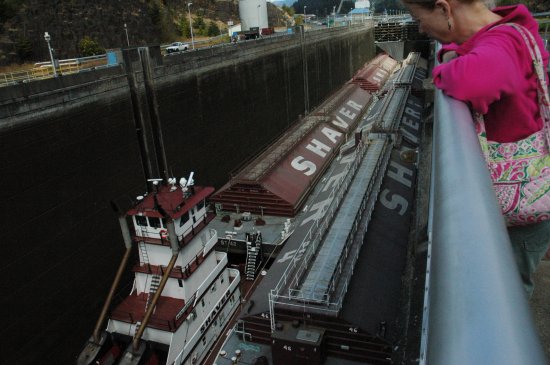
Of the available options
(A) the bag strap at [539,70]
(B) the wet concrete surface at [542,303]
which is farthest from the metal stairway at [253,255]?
(A) the bag strap at [539,70]

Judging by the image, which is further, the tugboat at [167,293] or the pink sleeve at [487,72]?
the tugboat at [167,293]

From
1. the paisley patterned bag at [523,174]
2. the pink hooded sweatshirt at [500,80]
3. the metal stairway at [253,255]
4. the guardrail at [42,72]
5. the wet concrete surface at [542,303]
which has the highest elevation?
the pink hooded sweatshirt at [500,80]

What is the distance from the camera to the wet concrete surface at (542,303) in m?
3.05

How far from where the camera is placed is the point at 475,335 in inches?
29.0

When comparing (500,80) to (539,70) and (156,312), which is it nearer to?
(539,70)

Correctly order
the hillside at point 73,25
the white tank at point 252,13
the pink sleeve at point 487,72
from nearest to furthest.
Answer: the pink sleeve at point 487,72
the hillside at point 73,25
the white tank at point 252,13

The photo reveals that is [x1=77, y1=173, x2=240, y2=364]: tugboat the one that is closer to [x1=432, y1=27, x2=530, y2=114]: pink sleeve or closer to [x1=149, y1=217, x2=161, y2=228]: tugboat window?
[x1=149, y1=217, x2=161, y2=228]: tugboat window

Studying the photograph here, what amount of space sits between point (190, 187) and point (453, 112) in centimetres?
1393

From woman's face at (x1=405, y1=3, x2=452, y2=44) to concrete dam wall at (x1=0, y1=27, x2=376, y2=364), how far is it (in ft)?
41.1

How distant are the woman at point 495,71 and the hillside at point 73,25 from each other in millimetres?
32455

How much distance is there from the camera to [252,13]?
4072 centimetres

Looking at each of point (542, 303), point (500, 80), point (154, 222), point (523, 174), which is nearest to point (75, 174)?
point (154, 222)

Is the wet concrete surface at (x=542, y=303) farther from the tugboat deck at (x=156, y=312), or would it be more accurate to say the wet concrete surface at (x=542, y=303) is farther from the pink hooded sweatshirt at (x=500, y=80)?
the tugboat deck at (x=156, y=312)

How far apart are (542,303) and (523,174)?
73.6 inches
